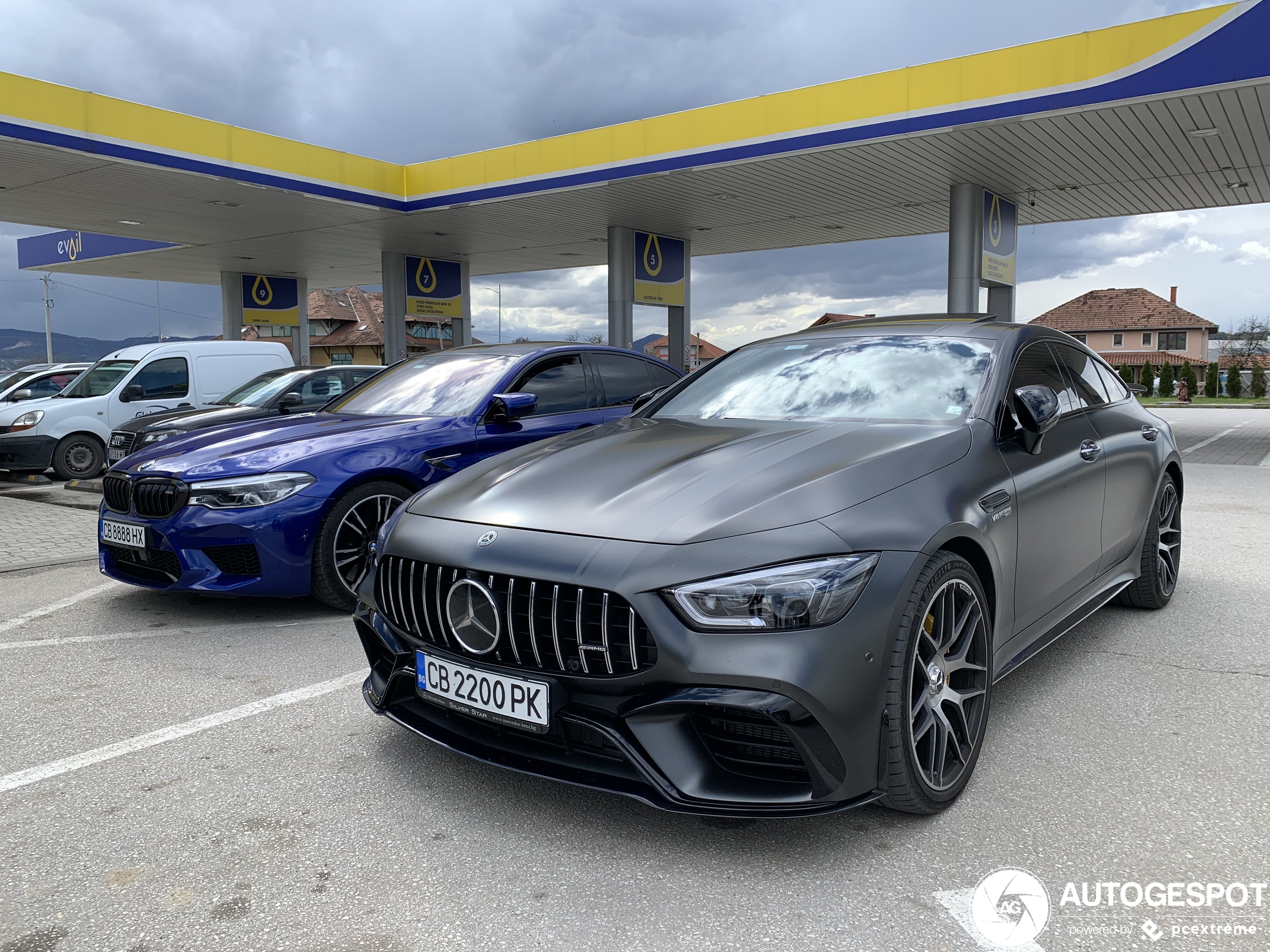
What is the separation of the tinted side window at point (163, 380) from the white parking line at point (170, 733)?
10.3m

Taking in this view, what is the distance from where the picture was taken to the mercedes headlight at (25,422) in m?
12.2

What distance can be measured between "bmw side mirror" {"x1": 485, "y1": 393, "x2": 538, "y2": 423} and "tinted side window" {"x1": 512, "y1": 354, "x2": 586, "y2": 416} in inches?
5.8

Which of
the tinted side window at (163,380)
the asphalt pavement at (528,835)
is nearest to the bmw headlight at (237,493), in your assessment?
the asphalt pavement at (528,835)

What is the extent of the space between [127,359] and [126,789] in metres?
11.7

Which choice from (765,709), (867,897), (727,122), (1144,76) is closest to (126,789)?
(765,709)

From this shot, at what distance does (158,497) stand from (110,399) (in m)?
9.15

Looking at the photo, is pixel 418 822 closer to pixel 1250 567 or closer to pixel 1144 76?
pixel 1250 567

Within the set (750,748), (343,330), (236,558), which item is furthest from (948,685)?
(343,330)

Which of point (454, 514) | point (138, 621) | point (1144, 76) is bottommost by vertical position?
point (138, 621)

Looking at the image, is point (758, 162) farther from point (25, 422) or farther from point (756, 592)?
point (756, 592)

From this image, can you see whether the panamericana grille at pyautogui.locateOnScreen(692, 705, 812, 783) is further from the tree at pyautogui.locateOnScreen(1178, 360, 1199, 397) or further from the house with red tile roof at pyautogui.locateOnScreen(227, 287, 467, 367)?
the house with red tile roof at pyautogui.locateOnScreen(227, 287, 467, 367)

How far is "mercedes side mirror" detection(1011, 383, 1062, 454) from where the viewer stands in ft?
10.7

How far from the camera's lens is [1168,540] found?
198 inches

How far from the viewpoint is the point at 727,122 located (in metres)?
15.0
